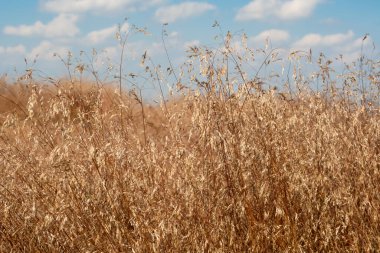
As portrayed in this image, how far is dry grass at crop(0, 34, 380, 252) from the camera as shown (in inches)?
107

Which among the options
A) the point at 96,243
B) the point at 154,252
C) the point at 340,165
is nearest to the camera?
the point at 154,252

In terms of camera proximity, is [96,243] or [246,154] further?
[246,154]

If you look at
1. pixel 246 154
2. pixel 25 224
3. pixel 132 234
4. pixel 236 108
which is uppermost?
pixel 236 108

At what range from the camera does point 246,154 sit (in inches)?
118

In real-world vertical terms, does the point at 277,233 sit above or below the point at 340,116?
below

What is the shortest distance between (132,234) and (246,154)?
889 mm

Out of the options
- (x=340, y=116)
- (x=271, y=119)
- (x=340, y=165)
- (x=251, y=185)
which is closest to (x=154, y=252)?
(x=251, y=185)

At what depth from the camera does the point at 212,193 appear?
2887 mm

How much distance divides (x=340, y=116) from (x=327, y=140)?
0.87 m

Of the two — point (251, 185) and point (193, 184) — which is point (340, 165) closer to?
point (251, 185)

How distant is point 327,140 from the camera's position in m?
3.46

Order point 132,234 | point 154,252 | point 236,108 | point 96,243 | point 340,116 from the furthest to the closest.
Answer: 1. point 340,116
2. point 236,108
3. point 132,234
4. point 96,243
5. point 154,252

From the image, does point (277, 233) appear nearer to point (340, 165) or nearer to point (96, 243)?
point (340, 165)

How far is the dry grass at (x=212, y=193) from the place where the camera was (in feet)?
8.91
